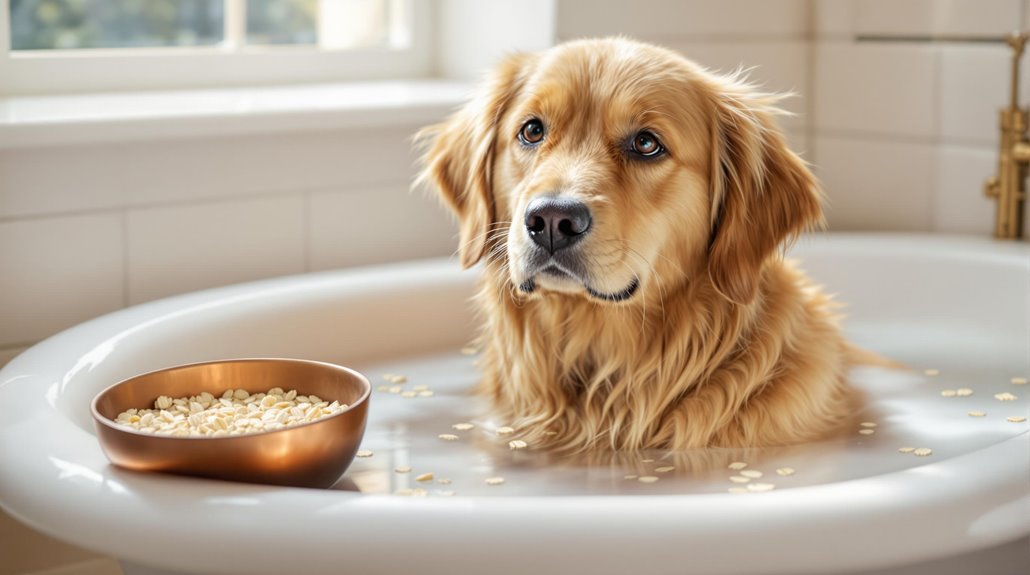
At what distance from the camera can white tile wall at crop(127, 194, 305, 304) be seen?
8.29 feet

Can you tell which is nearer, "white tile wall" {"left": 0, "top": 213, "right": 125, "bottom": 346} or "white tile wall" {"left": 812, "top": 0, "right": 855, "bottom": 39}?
"white tile wall" {"left": 0, "top": 213, "right": 125, "bottom": 346}

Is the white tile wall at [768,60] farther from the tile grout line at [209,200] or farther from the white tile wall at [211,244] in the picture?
the white tile wall at [211,244]

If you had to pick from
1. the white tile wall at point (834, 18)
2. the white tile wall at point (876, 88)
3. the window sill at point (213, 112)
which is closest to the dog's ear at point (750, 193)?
the window sill at point (213, 112)

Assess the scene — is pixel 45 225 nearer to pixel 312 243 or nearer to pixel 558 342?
pixel 312 243

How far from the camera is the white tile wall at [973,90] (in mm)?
2949

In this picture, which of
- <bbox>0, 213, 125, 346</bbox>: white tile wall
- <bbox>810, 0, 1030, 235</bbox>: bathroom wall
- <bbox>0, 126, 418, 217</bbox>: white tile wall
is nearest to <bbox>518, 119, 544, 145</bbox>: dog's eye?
<bbox>0, 126, 418, 217</bbox>: white tile wall

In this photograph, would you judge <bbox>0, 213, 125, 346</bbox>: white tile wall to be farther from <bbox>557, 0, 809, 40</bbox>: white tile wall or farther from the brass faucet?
the brass faucet

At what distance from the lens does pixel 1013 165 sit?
2842mm

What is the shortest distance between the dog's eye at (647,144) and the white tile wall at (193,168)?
3.40 ft

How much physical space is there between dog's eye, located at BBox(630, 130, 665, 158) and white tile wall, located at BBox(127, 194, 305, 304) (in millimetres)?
1097

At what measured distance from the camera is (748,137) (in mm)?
2010

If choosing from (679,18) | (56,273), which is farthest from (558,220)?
(679,18)

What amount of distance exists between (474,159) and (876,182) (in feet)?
5.20

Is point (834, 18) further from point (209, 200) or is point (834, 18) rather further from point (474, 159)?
point (209, 200)
